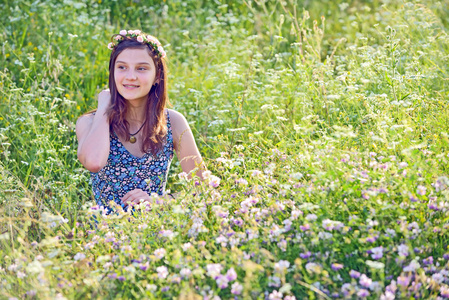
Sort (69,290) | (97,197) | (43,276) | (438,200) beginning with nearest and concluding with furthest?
(43,276) < (69,290) < (438,200) < (97,197)

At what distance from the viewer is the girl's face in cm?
352

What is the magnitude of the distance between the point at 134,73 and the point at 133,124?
1.20 ft

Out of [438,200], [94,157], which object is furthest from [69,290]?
[438,200]

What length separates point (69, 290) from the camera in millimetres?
2328

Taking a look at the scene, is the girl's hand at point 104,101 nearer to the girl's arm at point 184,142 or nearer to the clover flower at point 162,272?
the girl's arm at point 184,142

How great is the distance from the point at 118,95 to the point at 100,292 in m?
1.63

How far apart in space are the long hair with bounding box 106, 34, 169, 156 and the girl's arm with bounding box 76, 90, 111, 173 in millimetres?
73

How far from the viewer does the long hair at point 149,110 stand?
3.56 meters

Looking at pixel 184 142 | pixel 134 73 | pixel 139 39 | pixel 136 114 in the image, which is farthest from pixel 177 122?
pixel 139 39

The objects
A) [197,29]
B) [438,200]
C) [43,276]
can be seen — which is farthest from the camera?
[197,29]

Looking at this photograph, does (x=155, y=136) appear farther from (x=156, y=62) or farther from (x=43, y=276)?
(x=43, y=276)

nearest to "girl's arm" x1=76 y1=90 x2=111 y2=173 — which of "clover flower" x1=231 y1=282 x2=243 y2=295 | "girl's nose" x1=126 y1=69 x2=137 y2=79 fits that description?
"girl's nose" x1=126 y1=69 x2=137 y2=79

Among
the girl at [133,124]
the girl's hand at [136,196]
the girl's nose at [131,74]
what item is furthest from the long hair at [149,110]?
the girl's hand at [136,196]

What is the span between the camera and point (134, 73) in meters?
3.52
